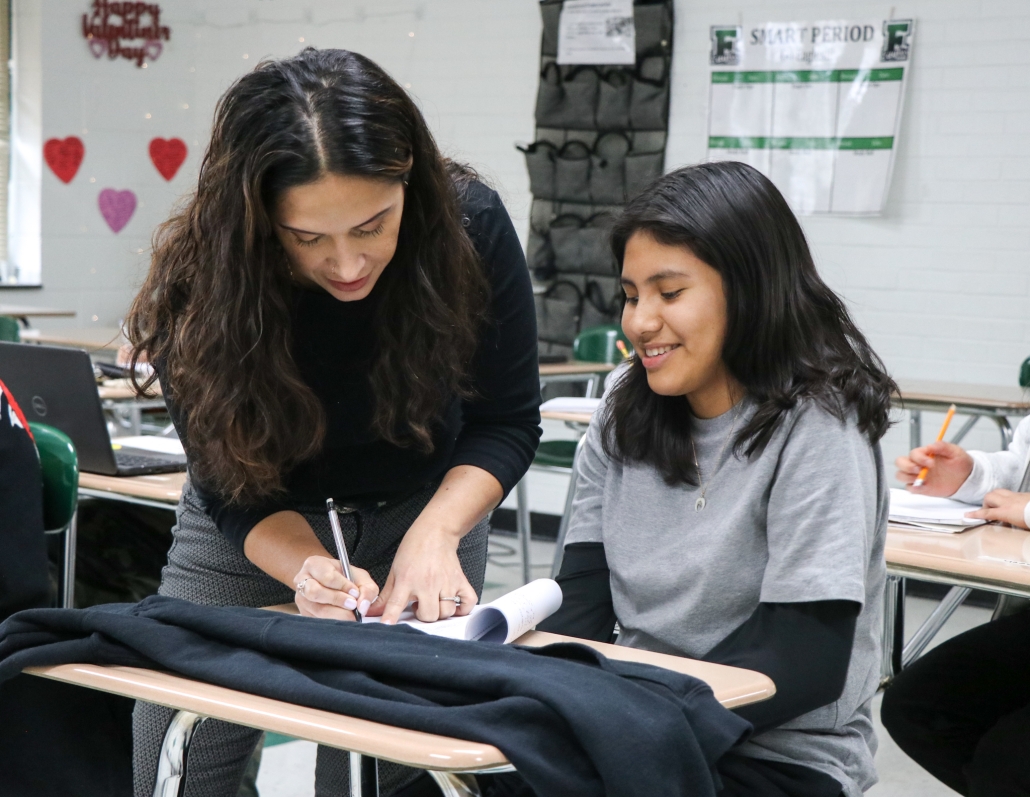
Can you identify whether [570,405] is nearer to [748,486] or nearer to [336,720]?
[748,486]

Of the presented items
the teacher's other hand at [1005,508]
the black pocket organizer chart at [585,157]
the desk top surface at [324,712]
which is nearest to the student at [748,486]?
the desk top surface at [324,712]

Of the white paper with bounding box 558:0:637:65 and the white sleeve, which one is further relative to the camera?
the white paper with bounding box 558:0:637:65

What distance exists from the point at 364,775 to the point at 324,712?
0.51 ft

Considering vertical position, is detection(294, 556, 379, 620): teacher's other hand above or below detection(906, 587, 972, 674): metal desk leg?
above

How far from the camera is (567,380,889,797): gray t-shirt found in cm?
110

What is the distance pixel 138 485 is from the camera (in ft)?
6.70

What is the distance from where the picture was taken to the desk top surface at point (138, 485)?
1.97m

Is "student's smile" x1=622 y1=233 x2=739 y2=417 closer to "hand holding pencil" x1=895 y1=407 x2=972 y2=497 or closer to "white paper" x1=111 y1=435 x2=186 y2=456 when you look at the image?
"hand holding pencil" x1=895 y1=407 x2=972 y2=497

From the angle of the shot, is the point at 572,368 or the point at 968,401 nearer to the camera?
the point at 968,401

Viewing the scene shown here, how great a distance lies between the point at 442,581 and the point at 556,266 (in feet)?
12.3

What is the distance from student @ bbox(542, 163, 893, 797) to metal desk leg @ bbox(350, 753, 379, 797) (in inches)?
12.8

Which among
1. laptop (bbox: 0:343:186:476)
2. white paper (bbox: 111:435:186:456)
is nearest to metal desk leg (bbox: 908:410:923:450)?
white paper (bbox: 111:435:186:456)

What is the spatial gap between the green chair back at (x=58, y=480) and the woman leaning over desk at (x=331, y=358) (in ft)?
1.33

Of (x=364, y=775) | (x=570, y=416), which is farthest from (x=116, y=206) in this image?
(x=364, y=775)
